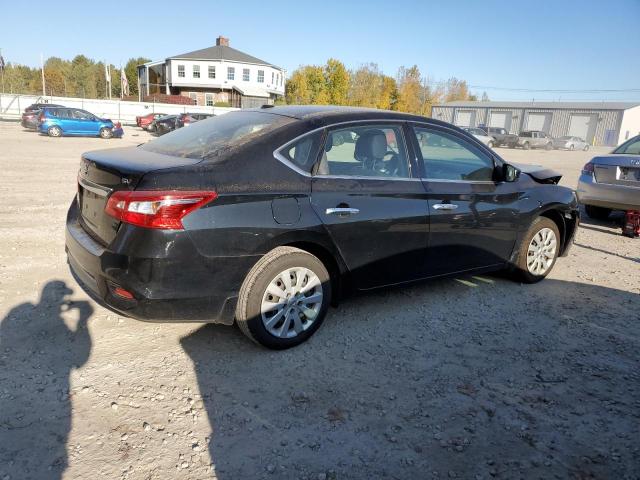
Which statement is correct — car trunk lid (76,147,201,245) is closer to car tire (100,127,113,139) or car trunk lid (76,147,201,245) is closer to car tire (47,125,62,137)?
car tire (47,125,62,137)

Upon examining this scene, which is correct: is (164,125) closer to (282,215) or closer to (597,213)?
(597,213)

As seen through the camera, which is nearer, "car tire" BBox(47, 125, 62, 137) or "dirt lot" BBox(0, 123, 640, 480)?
"dirt lot" BBox(0, 123, 640, 480)

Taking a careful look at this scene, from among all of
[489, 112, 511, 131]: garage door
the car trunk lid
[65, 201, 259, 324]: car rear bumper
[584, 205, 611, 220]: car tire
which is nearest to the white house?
[489, 112, 511, 131]: garage door

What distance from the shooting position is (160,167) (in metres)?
3.20

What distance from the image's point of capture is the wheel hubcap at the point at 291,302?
11.6 ft

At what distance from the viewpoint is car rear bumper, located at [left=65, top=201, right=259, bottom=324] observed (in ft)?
10.1

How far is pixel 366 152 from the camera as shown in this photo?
4.11 m

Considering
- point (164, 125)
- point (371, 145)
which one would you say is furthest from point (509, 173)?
point (164, 125)

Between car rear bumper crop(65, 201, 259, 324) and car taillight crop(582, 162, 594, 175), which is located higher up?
car taillight crop(582, 162, 594, 175)

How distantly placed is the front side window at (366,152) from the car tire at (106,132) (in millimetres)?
24973

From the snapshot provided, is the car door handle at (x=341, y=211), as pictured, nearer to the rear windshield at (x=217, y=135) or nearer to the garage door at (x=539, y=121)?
the rear windshield at (x=217, y=135)

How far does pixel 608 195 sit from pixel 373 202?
6049 millimetres

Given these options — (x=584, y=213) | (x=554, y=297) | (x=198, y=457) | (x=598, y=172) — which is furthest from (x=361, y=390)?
(x=584, y=213)

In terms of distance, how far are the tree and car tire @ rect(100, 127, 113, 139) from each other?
123 feet
